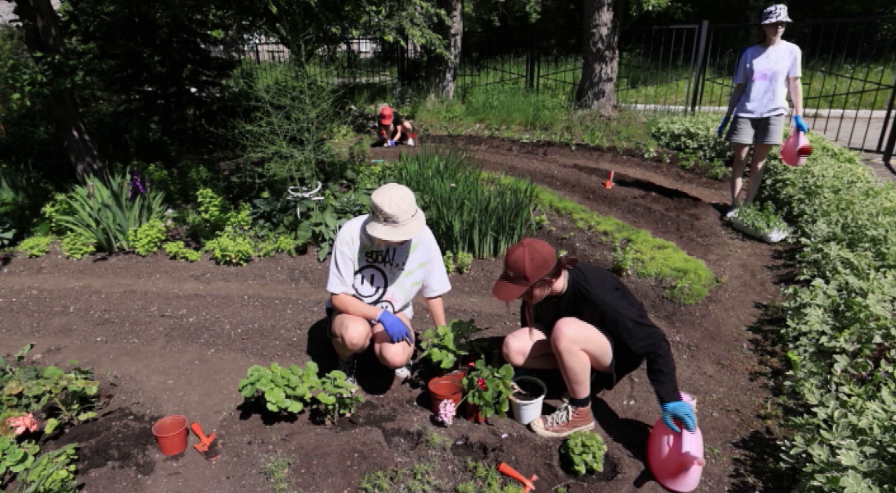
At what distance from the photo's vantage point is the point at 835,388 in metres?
2.70

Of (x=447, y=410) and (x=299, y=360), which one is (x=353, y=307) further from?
(x=299, y=360)

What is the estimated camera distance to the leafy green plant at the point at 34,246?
456 centimetres

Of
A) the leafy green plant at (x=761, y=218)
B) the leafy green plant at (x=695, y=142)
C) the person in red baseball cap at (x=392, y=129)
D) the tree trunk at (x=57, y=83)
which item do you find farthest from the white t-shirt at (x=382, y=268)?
the person in red baseball cap at (x=392, y=129)

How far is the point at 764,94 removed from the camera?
4734 millimetres

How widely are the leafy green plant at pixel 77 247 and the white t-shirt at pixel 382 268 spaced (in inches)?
110

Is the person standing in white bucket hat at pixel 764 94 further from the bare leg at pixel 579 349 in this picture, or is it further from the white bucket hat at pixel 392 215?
the white bucket hat at pixel 392 215

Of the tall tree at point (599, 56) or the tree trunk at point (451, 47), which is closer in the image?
the tall tree at point (599, 56)

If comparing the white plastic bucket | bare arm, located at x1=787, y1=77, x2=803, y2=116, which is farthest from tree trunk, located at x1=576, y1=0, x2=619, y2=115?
the white plastic bucket

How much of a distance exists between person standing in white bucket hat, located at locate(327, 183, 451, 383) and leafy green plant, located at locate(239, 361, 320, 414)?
268 millimetres

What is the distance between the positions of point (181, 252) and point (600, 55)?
6.65 metres

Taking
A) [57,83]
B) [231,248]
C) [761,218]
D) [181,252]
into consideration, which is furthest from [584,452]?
[57,83]

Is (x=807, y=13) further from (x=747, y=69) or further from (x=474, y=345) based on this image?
(x=474, y=345)

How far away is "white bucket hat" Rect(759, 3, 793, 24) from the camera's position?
174 inches

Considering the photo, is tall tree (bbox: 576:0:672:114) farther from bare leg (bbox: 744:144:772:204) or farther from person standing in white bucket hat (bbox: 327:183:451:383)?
person standing in white bucket hat (bbox: 327:183:451:383)
